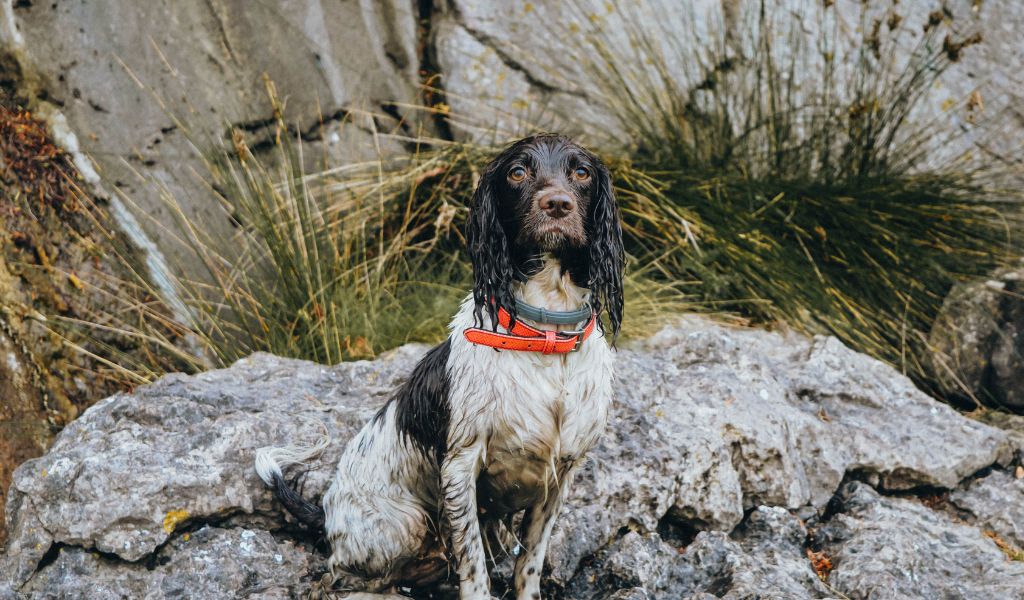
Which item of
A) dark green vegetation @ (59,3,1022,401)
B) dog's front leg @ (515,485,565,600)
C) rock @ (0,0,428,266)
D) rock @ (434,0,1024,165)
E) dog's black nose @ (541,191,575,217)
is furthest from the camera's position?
rock @ (434,0,1024,165)

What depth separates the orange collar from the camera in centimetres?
241

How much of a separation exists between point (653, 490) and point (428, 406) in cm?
97

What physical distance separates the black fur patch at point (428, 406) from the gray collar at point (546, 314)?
0.26 meters

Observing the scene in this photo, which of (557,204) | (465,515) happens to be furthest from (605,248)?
(465,515)

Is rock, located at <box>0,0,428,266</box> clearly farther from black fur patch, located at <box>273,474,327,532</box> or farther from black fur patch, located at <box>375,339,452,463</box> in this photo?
black fur patch, located at <box>375,339,452,463</box>

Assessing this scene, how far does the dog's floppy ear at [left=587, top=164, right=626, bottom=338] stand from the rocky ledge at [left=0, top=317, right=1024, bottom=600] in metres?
0.86

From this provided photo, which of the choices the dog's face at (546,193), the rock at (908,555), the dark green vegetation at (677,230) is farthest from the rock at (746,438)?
the dog's face at (546,193)

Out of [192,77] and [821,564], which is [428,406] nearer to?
[821,564]

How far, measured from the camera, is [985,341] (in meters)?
4.89

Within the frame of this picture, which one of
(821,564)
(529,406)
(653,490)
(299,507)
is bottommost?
(821,564)

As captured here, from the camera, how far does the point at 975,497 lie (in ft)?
12.2

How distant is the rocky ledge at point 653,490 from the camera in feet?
9.04

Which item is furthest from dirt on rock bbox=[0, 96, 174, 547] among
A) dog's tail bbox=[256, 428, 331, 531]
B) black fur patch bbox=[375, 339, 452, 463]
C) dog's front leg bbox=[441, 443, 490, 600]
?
dog's front leg bbox=[441, 443, 490, 600]

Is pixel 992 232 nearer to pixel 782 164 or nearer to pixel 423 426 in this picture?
pixel 782 164
